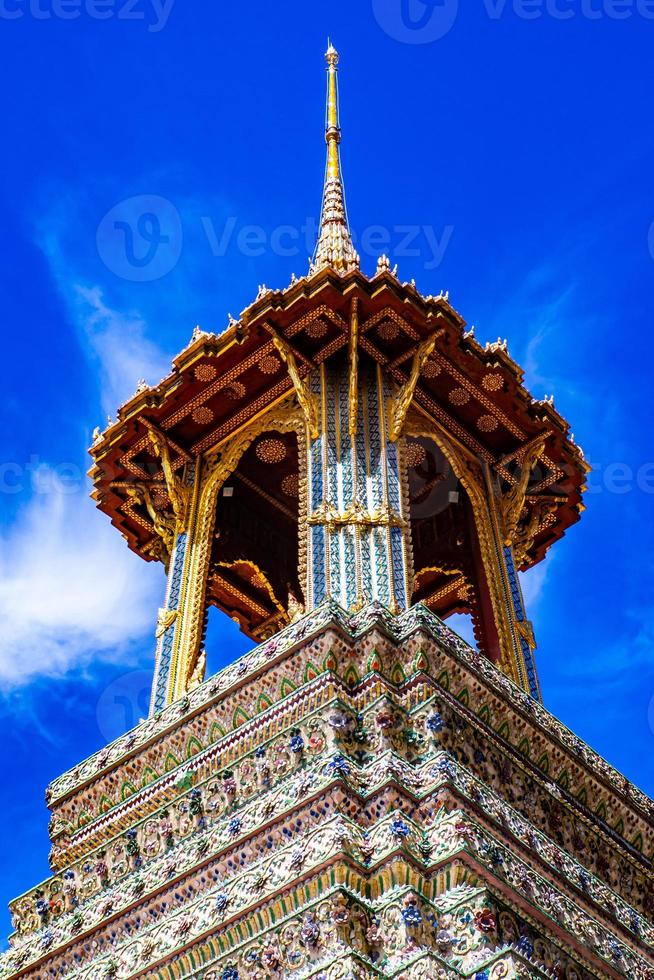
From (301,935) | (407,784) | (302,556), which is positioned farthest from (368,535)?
(301,935)

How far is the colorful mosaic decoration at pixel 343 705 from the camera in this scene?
11.8 m

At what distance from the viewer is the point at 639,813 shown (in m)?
15.2

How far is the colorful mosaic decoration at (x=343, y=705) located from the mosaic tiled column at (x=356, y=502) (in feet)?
0.10

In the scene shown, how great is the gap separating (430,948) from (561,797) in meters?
3.46

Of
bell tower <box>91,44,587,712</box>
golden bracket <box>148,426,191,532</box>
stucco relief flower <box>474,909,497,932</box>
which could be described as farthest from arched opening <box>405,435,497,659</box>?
stucco relief flower <box>474,909,497,932</box>

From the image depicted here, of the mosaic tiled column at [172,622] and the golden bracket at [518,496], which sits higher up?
the golden bracket at [518,496]

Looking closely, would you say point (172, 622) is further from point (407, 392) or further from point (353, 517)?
point (407, 392)

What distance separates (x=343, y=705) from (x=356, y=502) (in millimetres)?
3481

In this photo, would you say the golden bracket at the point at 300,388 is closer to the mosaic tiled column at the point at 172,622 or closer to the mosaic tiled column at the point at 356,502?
the mosaic tiled column at the point at 356,502

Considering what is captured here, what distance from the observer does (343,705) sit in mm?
13188

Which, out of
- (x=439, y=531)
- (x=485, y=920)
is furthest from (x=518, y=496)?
(x=485, y=920)

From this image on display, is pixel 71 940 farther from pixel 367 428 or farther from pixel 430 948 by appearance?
pixel 367 428

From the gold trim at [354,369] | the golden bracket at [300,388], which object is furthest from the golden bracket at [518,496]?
the golden bracket at [300,388]

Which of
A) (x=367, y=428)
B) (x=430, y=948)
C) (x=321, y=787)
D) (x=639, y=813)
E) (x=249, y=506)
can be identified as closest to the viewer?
(x=430, y=948)
